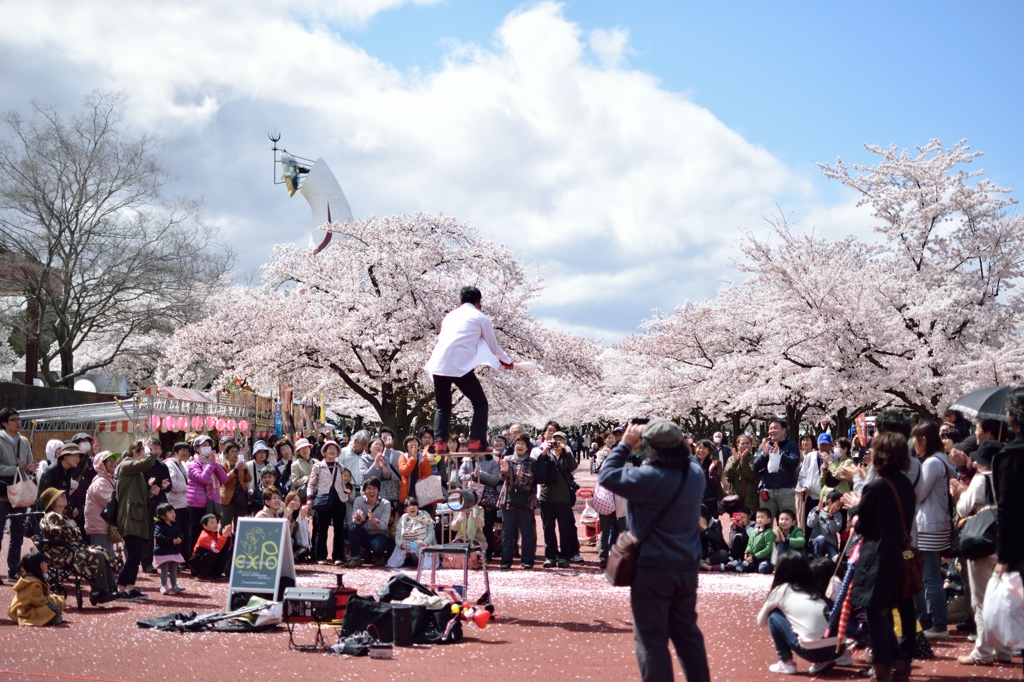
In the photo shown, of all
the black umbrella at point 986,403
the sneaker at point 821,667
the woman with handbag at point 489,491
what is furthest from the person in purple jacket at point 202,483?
the black umbrella at point 986,403

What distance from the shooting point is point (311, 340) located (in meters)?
22.6

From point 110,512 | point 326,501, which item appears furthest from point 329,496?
point 110,512

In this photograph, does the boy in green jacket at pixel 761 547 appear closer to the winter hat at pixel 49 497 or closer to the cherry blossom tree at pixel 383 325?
the winter hat at pixel 49 497

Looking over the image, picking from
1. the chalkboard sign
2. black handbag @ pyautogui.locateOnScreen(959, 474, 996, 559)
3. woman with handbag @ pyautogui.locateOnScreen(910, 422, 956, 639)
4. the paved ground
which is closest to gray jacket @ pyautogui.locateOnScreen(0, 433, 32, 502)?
the paved ground

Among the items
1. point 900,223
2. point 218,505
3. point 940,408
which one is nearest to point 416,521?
point 218,505

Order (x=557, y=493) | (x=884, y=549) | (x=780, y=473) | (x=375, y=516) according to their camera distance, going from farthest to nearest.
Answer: (x=375, y=516)
(x=557, y=493)
(x=780, y=473)
(x=884, y=549)

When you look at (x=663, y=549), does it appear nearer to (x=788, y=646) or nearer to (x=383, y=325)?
(x=788, y=646)

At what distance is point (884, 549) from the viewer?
5430 mm

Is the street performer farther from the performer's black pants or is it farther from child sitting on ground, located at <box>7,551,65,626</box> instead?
child sitting on ground, located at <box>7,551,65,626</box>

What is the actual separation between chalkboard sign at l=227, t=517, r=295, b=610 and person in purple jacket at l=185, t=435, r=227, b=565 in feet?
10.1

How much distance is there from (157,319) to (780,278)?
766 inches

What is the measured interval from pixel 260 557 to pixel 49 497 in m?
2.57

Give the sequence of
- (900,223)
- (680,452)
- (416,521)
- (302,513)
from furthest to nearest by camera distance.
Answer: (900,223), (302,513), (416,521), (680,452)

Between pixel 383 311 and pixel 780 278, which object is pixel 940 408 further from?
pixel 383 311
